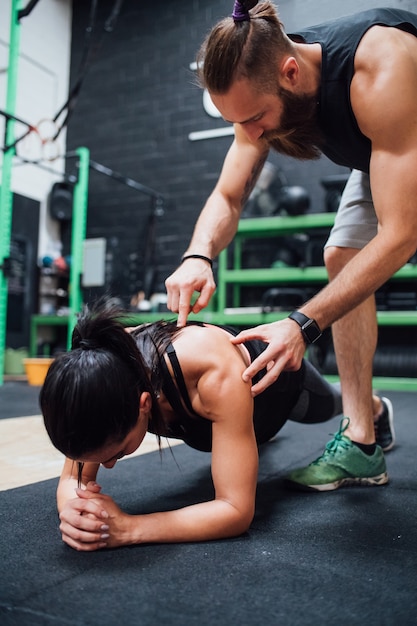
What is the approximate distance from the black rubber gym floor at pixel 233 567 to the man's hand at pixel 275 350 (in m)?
0.27

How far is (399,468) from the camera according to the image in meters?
1.51

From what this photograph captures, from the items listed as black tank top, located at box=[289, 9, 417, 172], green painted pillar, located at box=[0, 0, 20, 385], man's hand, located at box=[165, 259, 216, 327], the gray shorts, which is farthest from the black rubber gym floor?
green painted pillar, located at box=[0, 0, 20, 385]

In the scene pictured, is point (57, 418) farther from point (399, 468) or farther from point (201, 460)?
point (399, 468)

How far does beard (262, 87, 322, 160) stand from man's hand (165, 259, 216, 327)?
1.03 ft

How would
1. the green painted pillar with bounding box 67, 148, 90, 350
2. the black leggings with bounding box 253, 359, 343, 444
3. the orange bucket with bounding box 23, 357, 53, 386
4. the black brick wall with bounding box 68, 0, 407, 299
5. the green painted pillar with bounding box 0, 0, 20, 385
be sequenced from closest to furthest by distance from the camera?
the black leggings with bounding box 253, 359, 343, 444 < the green painted pillar with bounding box 0, 0, 20, 385 < the orange bucket with bounding box 23, 357, 53, 386 < the green painted pillar with bounding box 67, 148, 90, 350 < the black brick wall with bounding box 68, 0, 407, 299

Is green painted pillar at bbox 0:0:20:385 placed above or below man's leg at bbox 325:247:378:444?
above

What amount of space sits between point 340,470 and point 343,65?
34.2 inches

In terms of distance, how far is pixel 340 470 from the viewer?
1.31 metres

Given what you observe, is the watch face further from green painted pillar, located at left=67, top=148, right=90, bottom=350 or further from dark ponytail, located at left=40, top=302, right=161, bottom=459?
green painted pillar, located at left=67, top=148, right=90, bottom=350

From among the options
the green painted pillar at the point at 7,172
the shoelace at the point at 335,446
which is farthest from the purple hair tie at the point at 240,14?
the green painted pillar at the point at 7,172

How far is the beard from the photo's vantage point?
1139 mm

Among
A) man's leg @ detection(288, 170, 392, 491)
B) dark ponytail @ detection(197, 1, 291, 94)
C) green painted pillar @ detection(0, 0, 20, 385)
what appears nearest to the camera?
dark ponytail @ detection(197, 1, 291, 94)

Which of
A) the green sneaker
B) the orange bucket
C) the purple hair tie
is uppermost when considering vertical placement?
the purple hair tie

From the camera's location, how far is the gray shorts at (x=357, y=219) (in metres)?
1.40
